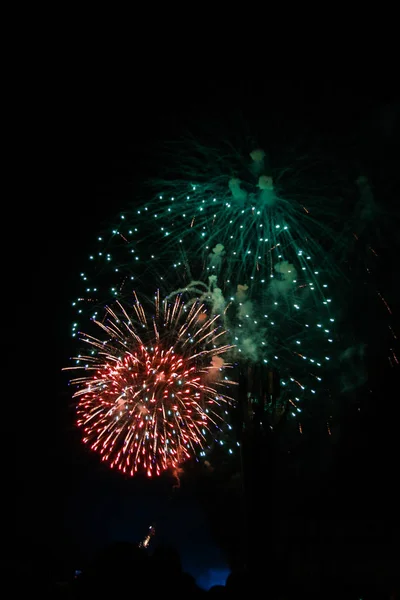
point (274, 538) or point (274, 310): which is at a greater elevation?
point (274, 310)

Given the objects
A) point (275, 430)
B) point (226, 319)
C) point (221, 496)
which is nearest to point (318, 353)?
point (226, 319)

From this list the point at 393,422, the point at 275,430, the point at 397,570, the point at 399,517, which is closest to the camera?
the point at 275,430

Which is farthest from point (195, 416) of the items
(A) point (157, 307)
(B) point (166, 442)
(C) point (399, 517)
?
(C) point (399, 517)

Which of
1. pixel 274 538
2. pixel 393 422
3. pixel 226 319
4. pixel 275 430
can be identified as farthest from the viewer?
pixel 393 422

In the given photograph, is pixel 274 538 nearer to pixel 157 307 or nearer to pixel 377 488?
pixel 157 307

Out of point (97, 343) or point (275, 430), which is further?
point (97, 343)

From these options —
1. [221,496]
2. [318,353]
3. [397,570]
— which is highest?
[318,353]

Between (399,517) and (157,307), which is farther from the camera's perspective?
(399,517)

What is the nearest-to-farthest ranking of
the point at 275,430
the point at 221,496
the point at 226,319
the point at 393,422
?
the point at 275,430
the point at 226,319
the point at 393,422
the point at 221,496

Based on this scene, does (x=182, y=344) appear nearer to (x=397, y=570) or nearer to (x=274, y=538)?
(x=274, y=538)
